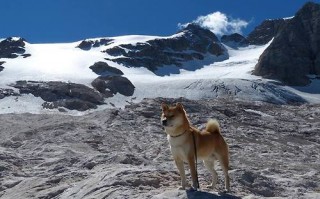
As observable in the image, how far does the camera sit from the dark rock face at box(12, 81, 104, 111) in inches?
3868

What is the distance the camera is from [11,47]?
17862 centimetres

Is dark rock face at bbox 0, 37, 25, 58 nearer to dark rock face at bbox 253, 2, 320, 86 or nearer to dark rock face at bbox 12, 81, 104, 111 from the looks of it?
dark rock face at bbox 12, 81, 104, 111

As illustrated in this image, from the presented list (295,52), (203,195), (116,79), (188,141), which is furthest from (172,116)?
(295,52)

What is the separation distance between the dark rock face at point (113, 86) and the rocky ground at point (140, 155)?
1395 inches

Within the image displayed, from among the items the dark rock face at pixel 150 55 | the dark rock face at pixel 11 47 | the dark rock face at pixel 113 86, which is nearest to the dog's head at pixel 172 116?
the dark rock face at pixel 113 86

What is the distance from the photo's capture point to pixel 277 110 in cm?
8669

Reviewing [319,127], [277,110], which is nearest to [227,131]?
[319,127]

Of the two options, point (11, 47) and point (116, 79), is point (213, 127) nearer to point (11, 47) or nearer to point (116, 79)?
point (116, 79)

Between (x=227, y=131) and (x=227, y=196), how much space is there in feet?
142

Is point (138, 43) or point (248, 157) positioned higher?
point (138, 43)

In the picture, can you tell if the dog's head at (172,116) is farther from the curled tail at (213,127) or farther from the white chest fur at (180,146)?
the curled tail at (213,127)

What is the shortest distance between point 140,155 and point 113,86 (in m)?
85.5

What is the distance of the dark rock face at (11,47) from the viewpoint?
562ft

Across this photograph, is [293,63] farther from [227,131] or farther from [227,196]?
[227,196]
